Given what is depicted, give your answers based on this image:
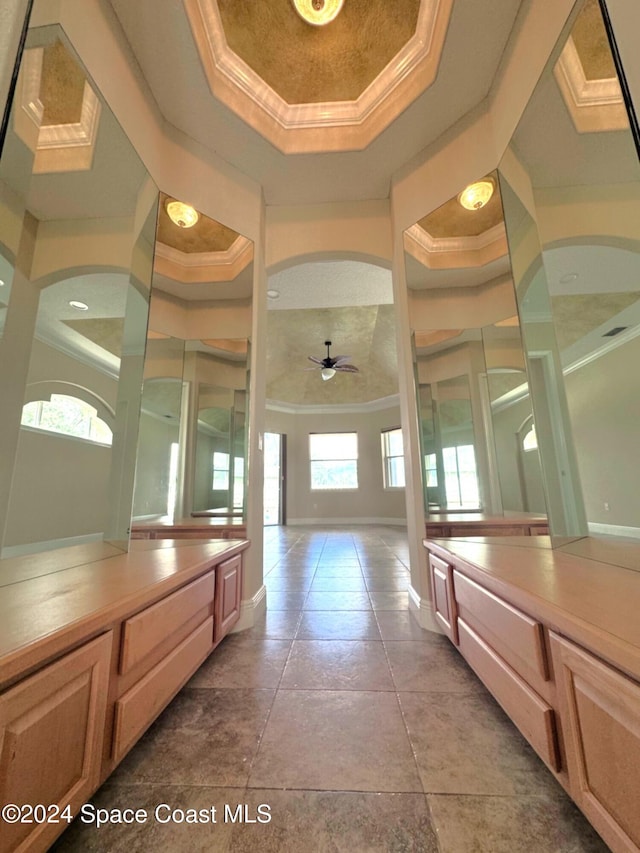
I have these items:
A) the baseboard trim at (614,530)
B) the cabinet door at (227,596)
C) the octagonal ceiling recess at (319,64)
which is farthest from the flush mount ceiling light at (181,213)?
the baseboard trim at (614,530)

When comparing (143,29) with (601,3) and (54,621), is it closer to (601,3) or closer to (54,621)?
(601,3)

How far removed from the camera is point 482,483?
2457 mm

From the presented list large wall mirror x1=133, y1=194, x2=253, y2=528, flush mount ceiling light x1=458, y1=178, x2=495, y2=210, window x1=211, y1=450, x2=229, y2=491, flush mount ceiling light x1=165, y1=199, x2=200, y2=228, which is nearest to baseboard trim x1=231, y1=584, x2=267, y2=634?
large wall mirror x1=133, y1=194, x2=253, y2=528

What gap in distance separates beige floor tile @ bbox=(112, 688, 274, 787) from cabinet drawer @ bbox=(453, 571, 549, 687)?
0.91 m

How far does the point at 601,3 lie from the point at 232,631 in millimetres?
3167

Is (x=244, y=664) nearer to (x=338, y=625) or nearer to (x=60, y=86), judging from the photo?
(x=338, y=625)

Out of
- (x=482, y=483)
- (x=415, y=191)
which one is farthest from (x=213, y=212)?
(x=482, y=483)

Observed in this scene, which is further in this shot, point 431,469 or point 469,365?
point 469,365

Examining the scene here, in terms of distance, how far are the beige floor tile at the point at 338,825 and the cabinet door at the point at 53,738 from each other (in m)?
0.42

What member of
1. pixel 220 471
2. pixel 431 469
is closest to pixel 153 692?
pixel 220 471

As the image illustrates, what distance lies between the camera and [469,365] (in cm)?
257

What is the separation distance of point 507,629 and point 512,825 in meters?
0.45

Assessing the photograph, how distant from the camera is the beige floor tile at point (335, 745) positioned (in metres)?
1.01

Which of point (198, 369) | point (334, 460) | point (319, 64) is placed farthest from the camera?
point (334, 460)
